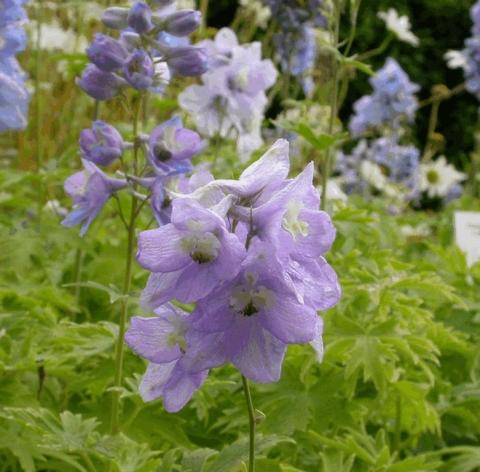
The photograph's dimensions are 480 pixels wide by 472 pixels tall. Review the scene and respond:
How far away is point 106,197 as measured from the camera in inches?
68.9

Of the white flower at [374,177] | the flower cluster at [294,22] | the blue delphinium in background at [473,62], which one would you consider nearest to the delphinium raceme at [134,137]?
the flower cluster at [294,22]

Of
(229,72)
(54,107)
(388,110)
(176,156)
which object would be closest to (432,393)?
(176,156)

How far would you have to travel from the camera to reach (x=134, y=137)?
5.82ft

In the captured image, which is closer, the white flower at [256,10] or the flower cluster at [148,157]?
the flower cluster at [148,157]

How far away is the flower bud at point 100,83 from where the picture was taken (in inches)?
69.7

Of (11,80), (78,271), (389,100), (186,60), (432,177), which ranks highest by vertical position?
(186,60)

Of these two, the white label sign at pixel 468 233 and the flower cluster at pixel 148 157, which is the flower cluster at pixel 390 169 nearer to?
the white label sign at pixel 468 233

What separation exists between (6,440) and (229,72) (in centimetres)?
143

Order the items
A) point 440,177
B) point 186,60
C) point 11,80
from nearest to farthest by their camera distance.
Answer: point 186,60 < point 11,80 < point 440,177

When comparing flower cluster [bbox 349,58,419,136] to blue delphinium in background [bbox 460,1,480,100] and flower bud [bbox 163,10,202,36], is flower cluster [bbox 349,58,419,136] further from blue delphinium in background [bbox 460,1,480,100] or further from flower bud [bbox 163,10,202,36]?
flower bud [bbox 163,10,202,36]

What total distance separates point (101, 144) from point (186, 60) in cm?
23

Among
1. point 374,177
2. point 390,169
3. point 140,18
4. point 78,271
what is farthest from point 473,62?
point 140,18

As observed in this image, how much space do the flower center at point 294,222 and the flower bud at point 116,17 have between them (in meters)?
0.85

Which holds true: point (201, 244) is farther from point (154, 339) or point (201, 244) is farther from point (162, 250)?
point (154, 339)
